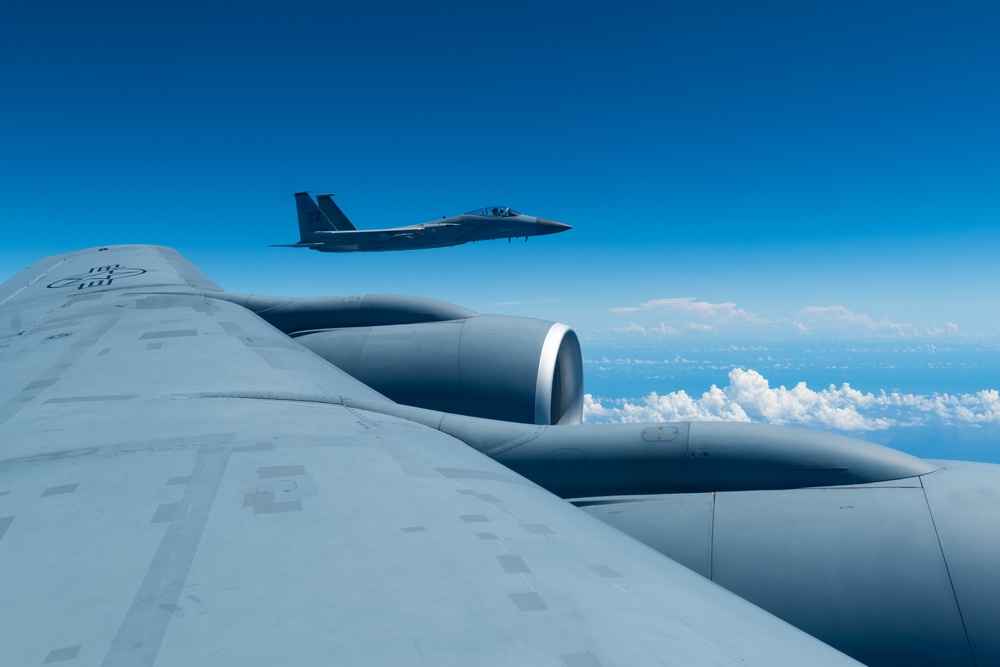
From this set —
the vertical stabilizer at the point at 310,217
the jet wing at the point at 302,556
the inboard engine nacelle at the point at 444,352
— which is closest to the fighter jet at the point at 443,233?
the vertical stabilizer at the point at 310,217

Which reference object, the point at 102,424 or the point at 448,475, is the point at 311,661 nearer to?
the point at 448,475

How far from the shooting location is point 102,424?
132 inches

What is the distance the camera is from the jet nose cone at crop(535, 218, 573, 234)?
1243 inches

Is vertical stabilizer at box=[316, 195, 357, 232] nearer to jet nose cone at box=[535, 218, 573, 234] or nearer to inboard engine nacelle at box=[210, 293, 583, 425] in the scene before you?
jet nose cone at box=[535, 218, 573, 234]

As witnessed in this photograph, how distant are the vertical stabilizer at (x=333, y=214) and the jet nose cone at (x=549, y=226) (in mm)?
16481

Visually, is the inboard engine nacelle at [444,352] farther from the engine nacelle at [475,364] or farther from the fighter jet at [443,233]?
the fighter jet at [443,233]

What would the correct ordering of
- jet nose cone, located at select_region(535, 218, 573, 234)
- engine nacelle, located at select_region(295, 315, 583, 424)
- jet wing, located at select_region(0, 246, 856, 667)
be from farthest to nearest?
1. jet nose cone, located at select_region(535, 218, 573, 234)
2. engine nacelle, located at select_region(295, 315, 583, 424)
3. jet wing, located at select_region(0, 246, 856, 667)

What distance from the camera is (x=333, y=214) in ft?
141

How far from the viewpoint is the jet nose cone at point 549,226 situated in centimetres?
3156

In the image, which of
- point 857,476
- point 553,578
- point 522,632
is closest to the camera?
point 522,632

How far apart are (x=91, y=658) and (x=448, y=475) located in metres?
1.77

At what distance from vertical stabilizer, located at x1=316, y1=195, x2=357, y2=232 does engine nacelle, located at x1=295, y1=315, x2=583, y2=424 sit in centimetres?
3585

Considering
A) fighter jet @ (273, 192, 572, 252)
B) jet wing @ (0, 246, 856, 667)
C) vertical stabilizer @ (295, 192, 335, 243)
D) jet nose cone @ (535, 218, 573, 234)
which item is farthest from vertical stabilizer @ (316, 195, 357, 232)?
jet wing @ (0, 246, 856, 667)

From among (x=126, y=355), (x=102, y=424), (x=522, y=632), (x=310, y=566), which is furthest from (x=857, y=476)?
(x=126, y=355)
